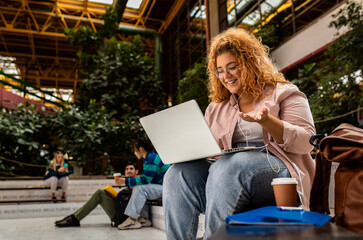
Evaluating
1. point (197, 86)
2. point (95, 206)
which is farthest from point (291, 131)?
point (197, 86)

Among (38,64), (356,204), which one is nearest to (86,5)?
(38,64)

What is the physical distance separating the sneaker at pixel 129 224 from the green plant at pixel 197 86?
3.94m

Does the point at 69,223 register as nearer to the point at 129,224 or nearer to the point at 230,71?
the point at 129,224

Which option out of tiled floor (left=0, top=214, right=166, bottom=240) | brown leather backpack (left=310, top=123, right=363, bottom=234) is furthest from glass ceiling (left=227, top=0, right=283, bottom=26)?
brown leather backpack (left=310, top=123, right=363, bottom=234)

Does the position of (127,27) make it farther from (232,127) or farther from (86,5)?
(232,127)

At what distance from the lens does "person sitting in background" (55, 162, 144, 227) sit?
4.02 metres

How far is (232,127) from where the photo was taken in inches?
58.6

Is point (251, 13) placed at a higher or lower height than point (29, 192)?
higher

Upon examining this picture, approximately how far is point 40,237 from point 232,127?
2.61 m

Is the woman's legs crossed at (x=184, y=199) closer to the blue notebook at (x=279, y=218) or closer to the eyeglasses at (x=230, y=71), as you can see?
the eyeglasses at (x=230, y=71)

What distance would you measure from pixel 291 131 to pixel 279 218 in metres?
0.54

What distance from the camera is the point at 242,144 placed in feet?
4.83

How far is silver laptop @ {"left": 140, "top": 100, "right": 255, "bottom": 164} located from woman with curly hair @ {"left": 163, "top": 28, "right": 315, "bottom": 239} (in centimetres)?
6

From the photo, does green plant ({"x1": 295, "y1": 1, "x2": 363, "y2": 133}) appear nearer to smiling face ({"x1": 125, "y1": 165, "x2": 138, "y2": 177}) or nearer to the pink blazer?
smiling face ({"x1": 125, "y1": 165, "x2": 138, "y2": 177})
